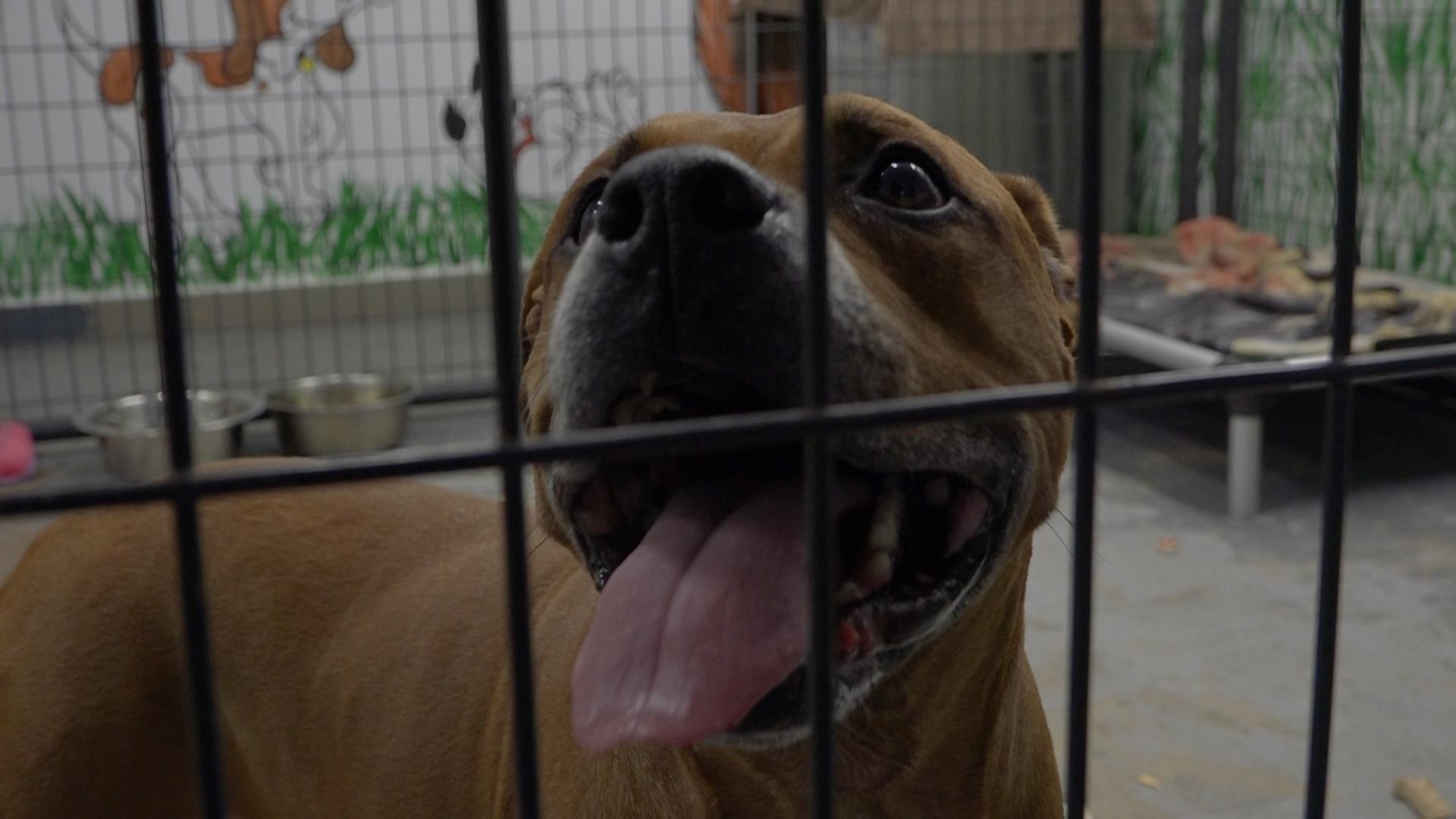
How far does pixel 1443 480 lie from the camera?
3812 millimetres

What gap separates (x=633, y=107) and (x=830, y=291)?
15.7ft

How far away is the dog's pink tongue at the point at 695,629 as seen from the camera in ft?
3.34

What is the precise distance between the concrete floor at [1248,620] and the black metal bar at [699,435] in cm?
166

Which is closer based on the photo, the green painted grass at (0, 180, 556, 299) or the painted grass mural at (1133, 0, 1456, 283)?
the painted grass mural at (1133, 0, 1456, 283)

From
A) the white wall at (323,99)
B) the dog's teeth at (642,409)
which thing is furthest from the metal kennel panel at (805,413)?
the white wall at (323,99)

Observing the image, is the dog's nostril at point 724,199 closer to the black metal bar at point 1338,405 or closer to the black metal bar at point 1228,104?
the black metal bar at point 1338,405

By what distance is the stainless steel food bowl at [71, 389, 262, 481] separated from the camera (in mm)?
3986

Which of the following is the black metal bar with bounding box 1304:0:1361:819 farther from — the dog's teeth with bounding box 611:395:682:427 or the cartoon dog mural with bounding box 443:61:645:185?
the cartoon dog mural with bounding box 443:61:645:185

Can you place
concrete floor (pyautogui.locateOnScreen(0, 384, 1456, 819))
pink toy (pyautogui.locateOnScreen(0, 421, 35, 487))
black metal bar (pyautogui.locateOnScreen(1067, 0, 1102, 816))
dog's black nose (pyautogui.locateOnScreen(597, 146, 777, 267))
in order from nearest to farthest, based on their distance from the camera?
1. black metal bar (pyautogui.locateOnScreen(1067, 0, 1102, 816))
2. dog's black nose (pyautogui.locateOnScreen(597, 146, 777, 267))
3. concrete floor (pyautogui.locateOnScreen(0, 384, 1456, 819))
4. pink toy (pyautogui.locateOnScreen(0, 421, 35, 487))

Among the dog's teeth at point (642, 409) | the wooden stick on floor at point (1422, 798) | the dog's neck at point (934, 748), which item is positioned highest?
the dog's teeth at point (642, 409)

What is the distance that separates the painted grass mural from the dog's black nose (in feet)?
10.9

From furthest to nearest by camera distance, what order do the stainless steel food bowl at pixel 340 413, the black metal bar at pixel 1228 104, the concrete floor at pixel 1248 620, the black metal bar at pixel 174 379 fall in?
the black metal bar at pixel 1228 104 < the stainless steel food bowl at pixel 340 413 < the concrete floor at pixel 1248 620 < the black metal bar at pixel 174 379

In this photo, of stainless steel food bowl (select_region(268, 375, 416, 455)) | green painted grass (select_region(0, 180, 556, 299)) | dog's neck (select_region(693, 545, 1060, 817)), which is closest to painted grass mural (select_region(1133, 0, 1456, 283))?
green painted grass (select_region(0, 180, 556, 299))

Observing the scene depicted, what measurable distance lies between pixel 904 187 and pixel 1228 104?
4.42m
